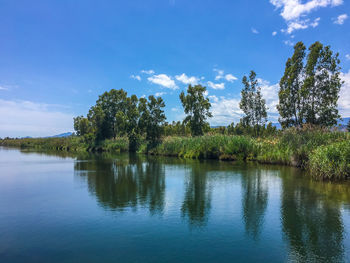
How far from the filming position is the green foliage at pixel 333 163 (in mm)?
10922

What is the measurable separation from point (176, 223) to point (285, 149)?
42.1 feet

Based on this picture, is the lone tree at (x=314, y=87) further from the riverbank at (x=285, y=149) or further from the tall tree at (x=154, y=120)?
the tall tree at (x=154, y=120)

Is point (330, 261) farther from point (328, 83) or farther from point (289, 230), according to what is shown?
point (328, 83)

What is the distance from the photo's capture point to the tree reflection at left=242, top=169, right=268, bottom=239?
583cm

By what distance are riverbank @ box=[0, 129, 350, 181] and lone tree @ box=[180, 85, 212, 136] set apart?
3.52 meters

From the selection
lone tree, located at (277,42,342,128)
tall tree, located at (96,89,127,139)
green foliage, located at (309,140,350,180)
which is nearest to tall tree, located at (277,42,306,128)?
lone tree, located at (277,42,342,128)

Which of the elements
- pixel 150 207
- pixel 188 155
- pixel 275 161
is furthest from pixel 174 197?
pixel 188 155

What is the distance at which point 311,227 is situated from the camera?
5.72 meters

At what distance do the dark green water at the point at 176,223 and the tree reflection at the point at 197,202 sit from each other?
3 centimetres

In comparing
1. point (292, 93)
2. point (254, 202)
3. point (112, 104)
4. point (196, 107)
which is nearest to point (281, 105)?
point (292, 93)

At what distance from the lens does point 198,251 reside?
4.58 m

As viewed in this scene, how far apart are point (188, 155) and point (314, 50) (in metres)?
14.1

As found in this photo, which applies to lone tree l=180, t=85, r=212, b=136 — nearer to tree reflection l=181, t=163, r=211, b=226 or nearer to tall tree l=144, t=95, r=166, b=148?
tall tree l=144, t=95, r=166, b=148

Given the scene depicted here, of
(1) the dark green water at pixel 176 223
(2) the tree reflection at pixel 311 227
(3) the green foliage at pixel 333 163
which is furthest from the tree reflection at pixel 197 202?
(3) the green foliage at pixel 333 163
